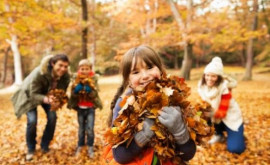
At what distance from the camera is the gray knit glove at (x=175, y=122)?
158 cm

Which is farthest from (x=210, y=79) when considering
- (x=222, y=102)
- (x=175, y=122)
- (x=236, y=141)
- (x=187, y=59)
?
(x=187, y=59)

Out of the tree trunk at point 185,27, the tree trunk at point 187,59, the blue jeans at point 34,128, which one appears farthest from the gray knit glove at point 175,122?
the tree trunk at point 187,59

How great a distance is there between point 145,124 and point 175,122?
0.20 m

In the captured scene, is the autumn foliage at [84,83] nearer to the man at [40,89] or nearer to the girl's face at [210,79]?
the man at [40,89]

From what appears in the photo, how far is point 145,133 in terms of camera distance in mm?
1637

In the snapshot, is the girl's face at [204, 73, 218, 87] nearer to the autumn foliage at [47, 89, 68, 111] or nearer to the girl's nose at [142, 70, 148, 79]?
the autumn foliage at [47, 89, 68, 111]

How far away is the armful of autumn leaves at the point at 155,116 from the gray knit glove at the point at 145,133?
0.03 metres

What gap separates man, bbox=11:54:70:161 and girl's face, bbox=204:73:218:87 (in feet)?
8.55

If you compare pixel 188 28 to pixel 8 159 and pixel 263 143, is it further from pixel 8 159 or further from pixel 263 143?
pixel 8 159

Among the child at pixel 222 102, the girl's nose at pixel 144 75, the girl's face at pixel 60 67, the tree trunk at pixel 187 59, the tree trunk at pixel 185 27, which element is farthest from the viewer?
the tree trunk at pixel 187 59

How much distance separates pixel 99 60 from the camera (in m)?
26.9

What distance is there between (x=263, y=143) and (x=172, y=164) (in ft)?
12.5

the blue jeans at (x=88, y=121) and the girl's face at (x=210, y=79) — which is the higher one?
the girl's face at (x=210, y=79)

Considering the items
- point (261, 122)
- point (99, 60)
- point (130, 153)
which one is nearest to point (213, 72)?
Answer: point (261, 122)
